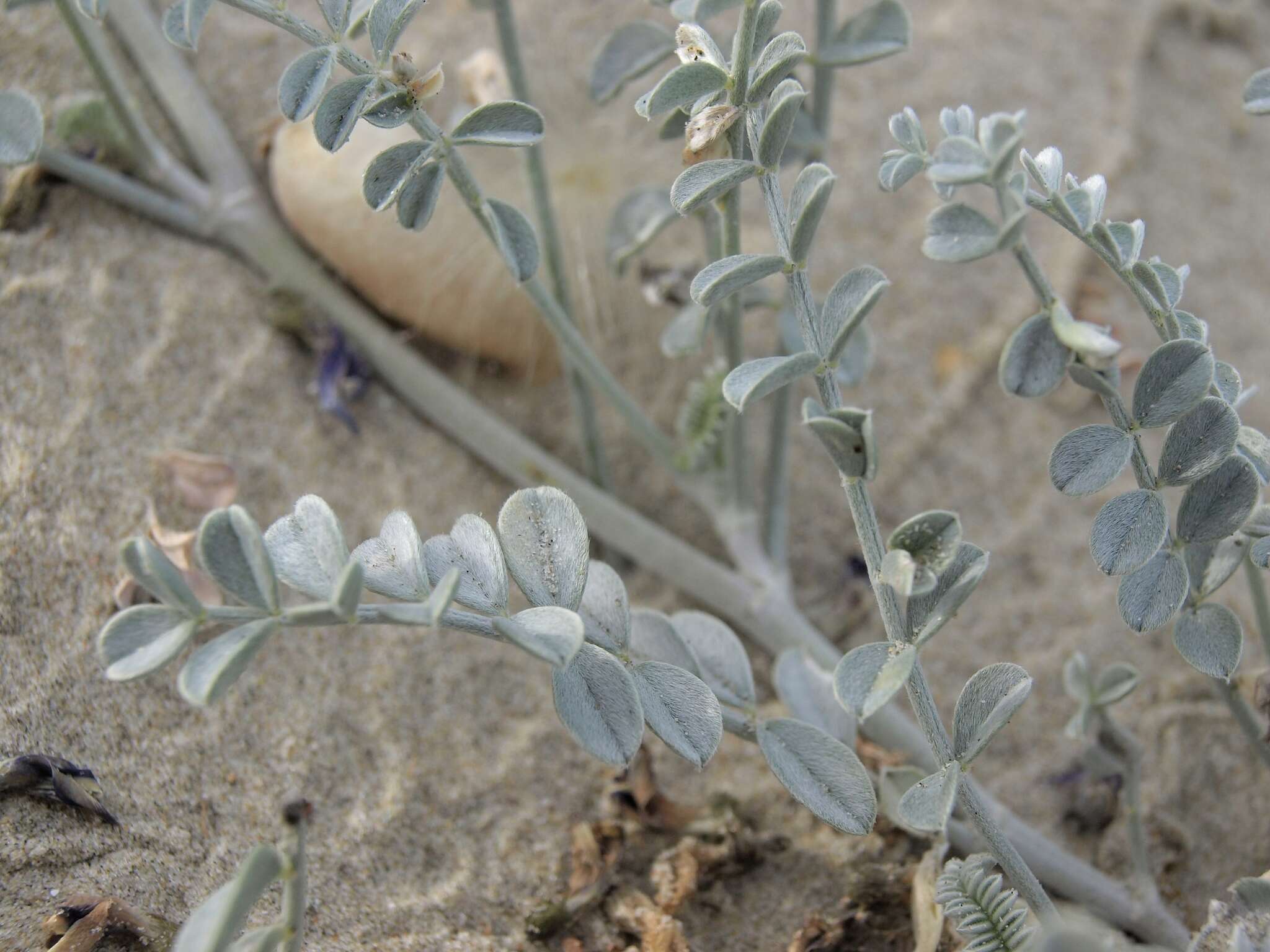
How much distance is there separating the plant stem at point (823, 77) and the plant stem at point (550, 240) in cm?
32

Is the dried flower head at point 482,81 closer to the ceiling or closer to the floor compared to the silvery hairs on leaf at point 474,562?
closer to the ceiling

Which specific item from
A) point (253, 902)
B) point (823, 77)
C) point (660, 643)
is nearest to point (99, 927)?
point (253, 902)

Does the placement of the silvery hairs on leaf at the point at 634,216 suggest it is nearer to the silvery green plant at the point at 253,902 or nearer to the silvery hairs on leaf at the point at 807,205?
the silvery hairs on leaf at the point at 807,205

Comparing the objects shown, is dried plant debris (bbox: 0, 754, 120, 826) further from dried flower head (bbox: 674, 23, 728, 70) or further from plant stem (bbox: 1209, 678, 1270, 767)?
plant stem (bbox: 1209, 678, 1270, 767)

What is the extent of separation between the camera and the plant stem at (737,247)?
73 cm

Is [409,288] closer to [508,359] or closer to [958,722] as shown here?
[508,359]

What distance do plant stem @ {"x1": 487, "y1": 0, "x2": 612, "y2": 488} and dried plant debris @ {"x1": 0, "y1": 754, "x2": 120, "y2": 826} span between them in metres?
0.65

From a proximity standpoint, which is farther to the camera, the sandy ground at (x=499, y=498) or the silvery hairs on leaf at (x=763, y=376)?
the sandy ground at (x=499, y=498)

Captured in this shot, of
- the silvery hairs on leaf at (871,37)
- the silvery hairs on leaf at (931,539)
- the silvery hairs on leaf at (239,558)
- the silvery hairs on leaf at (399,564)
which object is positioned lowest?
the silvery hairs on leaf at (399,564)

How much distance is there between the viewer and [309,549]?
692mm

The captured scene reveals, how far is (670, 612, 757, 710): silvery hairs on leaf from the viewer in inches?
35.6

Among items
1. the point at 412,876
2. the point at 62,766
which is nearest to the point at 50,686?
the point at 62,766

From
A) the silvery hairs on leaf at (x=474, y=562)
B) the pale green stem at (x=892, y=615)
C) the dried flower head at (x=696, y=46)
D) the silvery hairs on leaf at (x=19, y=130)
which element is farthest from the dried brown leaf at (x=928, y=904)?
the silvery hairs on leaf at (x=19, y=130)

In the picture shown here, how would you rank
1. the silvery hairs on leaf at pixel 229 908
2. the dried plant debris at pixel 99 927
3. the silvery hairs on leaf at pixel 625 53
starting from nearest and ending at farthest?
the silvery hairs on leaf at pixel 229 908 → the dried plant debris at pixel 99 927 → the silvery hairs on leaf at pixel 625 53
